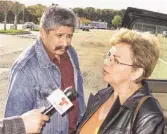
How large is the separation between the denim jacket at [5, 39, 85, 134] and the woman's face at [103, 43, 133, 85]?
483 millimetres

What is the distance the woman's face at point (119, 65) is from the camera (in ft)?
8.45

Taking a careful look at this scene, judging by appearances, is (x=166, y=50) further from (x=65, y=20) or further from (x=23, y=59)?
(x=23, y=59)

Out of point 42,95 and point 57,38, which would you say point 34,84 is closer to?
point 42,95

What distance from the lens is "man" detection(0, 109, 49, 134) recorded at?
209 cm

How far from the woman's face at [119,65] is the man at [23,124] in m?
0.66

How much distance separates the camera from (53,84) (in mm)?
2900

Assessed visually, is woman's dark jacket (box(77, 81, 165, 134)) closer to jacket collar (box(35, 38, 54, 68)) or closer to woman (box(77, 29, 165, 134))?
woman (box(77, 29, 165, 134))

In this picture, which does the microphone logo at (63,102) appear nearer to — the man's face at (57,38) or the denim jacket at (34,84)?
the denim jacket at (34,84)

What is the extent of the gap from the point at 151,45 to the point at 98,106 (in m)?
0.61

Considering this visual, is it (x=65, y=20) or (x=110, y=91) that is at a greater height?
(x=65, y=20)

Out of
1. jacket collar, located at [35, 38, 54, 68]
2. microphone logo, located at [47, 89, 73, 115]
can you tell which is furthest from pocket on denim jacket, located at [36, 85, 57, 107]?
microphone logo, located at [47, 89, 73, 115]

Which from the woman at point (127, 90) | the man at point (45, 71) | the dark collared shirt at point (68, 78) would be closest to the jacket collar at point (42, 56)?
the man at point (45, 71)

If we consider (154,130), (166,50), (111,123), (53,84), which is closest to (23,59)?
(53,84)

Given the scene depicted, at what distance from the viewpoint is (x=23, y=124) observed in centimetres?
213
